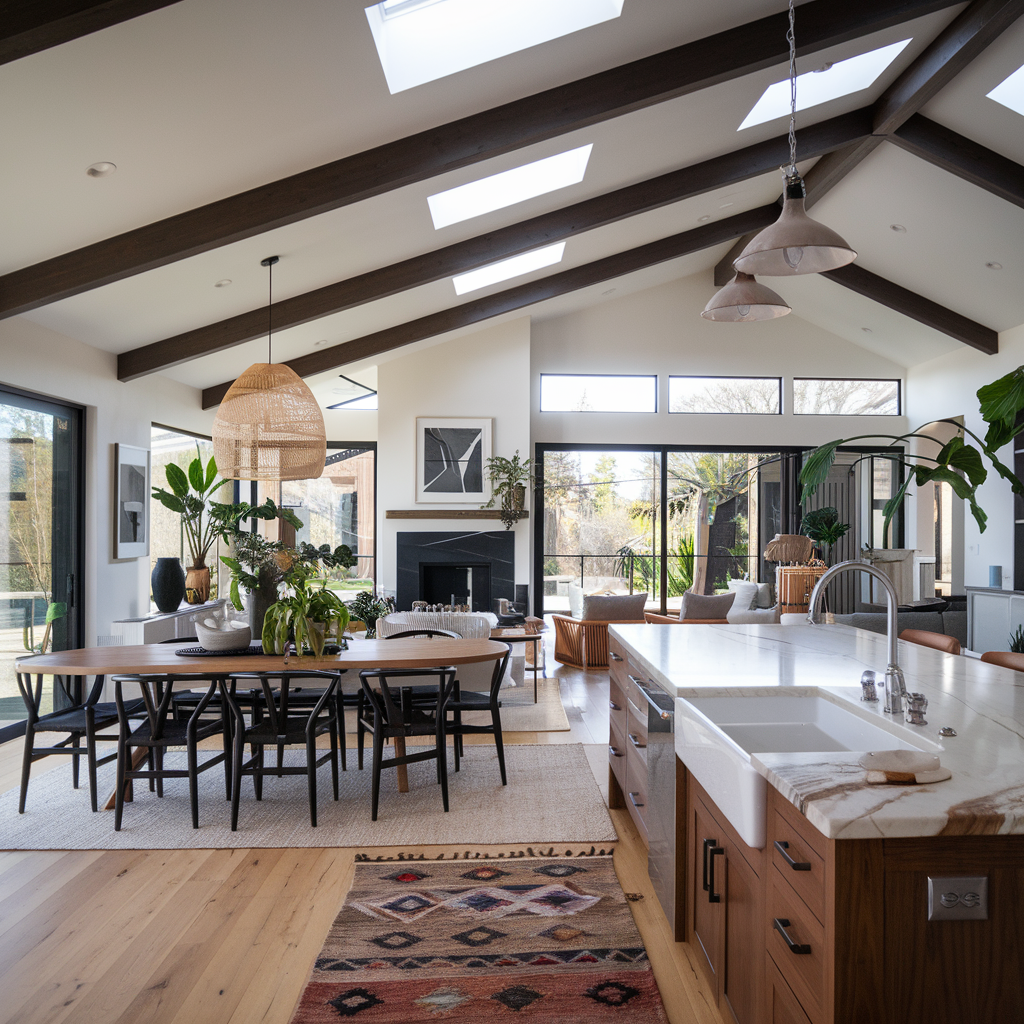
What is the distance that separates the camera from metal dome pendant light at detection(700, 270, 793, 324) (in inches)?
121

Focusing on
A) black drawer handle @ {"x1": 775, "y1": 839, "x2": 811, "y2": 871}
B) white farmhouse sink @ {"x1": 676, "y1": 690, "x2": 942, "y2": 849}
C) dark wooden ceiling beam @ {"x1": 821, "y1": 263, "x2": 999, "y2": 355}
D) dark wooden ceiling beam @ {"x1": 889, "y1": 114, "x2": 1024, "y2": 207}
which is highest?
dark wooden ceiling beam @ {"x1": 889, "y1": 114, "x2": 1024, "y2": 207}

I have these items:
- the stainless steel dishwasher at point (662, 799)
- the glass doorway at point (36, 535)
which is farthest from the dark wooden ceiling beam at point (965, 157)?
the glass doorway at point (36, 535)

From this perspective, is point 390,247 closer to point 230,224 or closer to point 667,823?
point 230,224

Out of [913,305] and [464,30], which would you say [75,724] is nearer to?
[464,30]

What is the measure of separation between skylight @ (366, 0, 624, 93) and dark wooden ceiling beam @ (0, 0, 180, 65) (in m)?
1.32

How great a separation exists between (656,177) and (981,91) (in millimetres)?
2241

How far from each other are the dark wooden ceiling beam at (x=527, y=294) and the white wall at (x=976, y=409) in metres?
2.69

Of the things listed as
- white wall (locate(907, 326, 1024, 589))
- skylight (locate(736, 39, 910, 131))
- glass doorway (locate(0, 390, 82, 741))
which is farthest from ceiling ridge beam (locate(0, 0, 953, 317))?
white wall (locate(907, 326, 1024, 589))

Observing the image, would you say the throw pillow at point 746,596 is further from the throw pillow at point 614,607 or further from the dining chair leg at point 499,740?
the dining chair leg at point 499,740

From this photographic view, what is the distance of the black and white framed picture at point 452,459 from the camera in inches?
365

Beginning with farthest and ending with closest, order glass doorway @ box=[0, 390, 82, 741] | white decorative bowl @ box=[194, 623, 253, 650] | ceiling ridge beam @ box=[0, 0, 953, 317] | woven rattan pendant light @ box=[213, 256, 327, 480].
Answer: glass doorway @ box=[0, 390, 82, 741], woven rattan pendant light @ box=[213, 256, 327, 480], ceiling ridge beam @ box=[0, 0, 953, 317], white decorative bowl @ box=[194, 623, 253, 650]

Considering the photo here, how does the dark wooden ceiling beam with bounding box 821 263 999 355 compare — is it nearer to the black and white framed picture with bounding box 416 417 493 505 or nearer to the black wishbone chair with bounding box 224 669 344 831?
Result: the black and white framed picture with bounding box 416 417 493 505

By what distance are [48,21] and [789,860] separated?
10.3 feet

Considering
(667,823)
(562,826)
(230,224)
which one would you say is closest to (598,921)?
(667,823)
